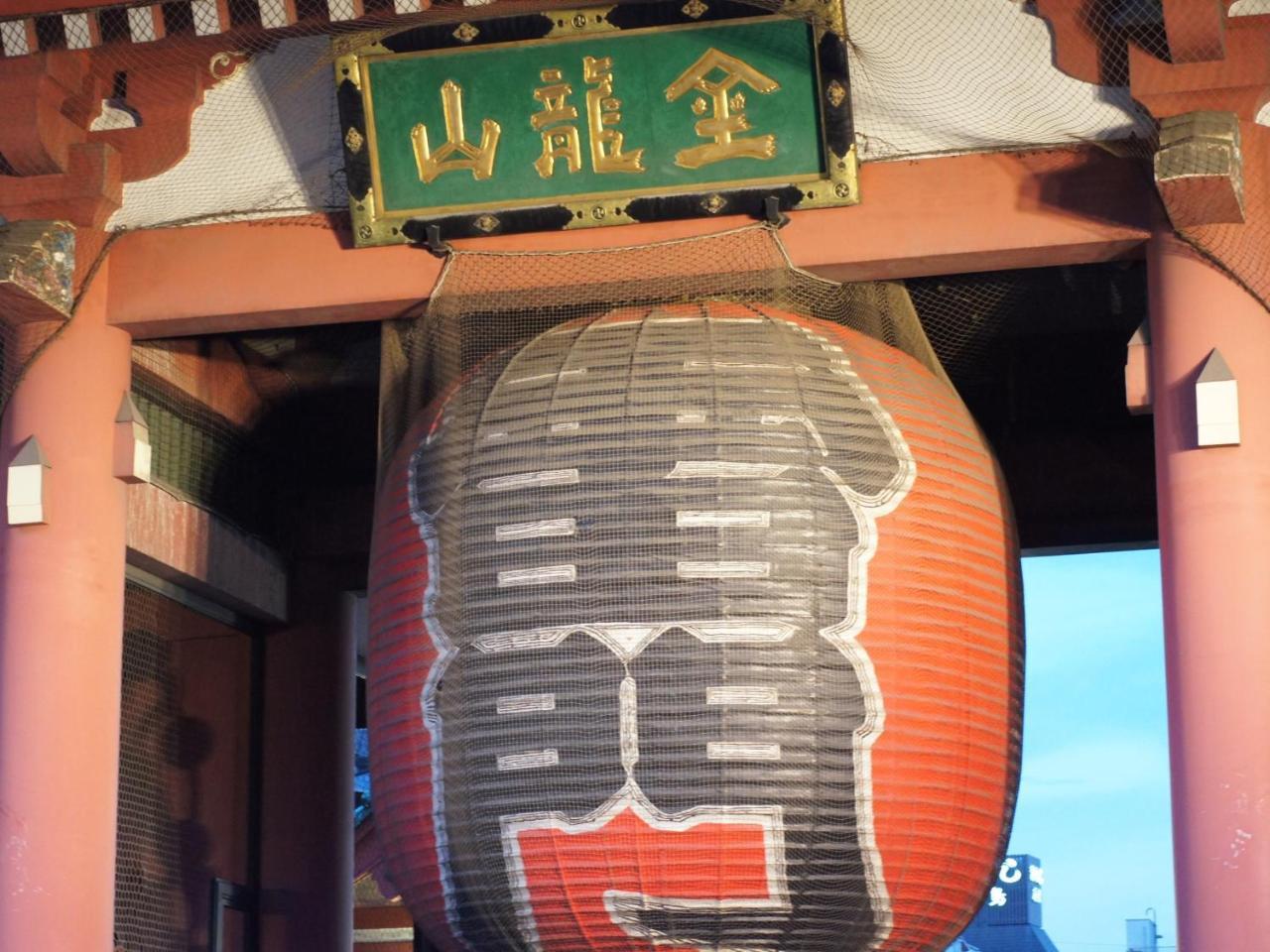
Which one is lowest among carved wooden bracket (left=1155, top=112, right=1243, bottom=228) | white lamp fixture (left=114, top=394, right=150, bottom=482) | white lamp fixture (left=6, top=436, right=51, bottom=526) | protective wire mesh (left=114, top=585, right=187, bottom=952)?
protective wire mesh (left=114, top=585, right=187, bottom=952)

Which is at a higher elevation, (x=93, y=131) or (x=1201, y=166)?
(x=93, y=131)

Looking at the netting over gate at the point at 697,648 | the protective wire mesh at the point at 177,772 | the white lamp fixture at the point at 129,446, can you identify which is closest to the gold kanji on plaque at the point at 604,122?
the netting over gate at the point at 697,648

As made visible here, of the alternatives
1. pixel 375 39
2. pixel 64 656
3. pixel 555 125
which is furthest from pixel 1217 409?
pixel 64 656

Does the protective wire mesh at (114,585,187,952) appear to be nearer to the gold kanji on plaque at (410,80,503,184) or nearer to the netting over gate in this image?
the netting over gate

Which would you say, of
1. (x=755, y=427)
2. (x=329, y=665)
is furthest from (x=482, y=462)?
(x=329, y=665)

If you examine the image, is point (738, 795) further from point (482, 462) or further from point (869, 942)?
point (482, 462)

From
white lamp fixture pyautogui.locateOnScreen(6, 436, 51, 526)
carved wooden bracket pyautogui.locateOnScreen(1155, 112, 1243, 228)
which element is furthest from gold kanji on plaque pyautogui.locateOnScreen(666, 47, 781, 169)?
white lamp fixture pyautogui.locateOnScreen(6, 436, 51, 526)

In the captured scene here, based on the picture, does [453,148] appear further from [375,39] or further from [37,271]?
[37,271]

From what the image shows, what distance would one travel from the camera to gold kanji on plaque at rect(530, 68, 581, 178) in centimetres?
532

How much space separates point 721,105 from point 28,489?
2.22 meters

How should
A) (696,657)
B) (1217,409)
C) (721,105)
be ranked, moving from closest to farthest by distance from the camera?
(696,657) → (1217,409) → (721,105)

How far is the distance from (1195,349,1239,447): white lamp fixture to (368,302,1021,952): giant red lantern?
0.65 metres

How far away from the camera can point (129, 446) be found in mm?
5547

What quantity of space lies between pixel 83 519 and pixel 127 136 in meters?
1.14
